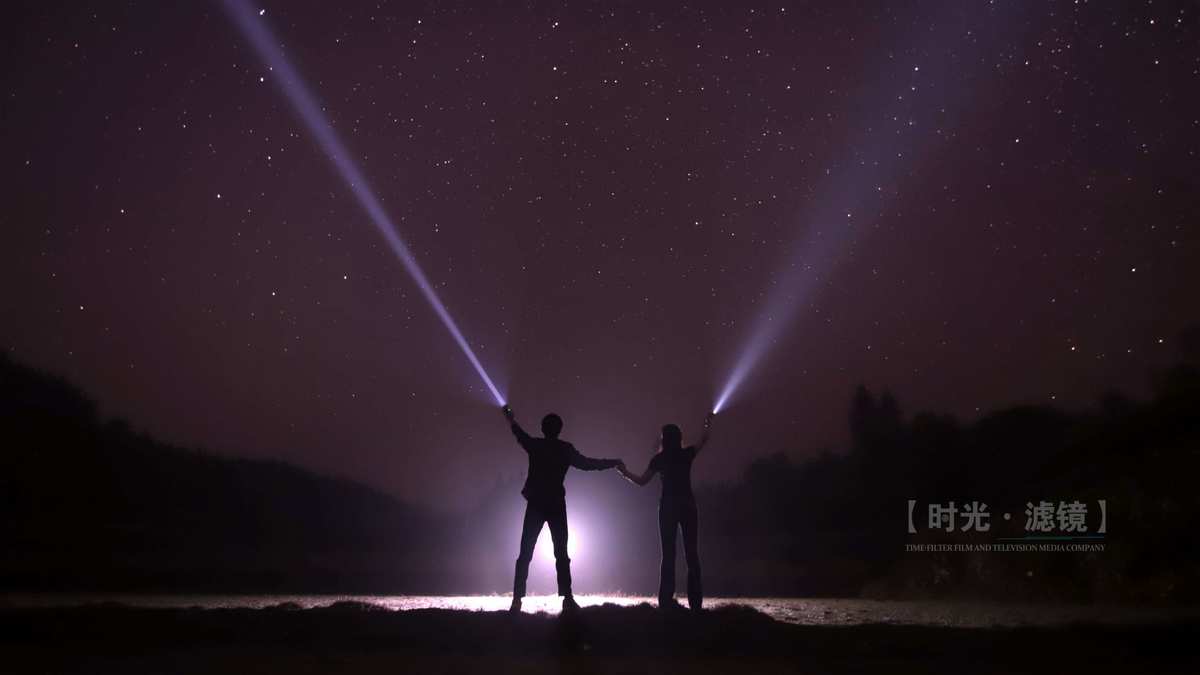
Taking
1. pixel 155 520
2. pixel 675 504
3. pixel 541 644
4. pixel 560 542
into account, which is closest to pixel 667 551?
pixel 675 504

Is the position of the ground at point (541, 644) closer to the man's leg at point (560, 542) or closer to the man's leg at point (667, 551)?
the man's leg at point (667, 551)

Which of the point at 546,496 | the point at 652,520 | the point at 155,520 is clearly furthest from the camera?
the point at 155,520

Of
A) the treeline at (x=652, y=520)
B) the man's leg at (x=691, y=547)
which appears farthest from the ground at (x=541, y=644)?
the treeline at (x=652, y=520)

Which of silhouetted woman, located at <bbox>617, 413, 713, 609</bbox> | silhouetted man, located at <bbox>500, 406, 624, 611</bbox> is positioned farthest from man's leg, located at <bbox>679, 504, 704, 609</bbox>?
silhouetted man, located at <bbox>500, 406, 624, 611</bbox>

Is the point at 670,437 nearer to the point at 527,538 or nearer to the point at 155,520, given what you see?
the point at 527,538

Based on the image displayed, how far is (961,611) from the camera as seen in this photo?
45.5 ft

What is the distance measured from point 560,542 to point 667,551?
121 centimetres

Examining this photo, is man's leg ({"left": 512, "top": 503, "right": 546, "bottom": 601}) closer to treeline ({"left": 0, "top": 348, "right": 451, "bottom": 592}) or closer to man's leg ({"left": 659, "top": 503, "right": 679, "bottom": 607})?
man's leg ({"left": 659, "top": 503, "right": 679, "bottom": 607})

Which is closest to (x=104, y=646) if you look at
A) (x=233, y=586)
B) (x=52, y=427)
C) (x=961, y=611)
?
(x=961, y=611)

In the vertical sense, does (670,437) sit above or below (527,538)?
above

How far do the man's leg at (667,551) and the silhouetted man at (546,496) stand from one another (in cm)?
103

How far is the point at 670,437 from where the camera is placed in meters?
11.6

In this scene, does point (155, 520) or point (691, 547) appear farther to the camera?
point (155, 520)

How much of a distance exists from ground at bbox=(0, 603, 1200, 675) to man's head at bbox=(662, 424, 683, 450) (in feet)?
6.88
